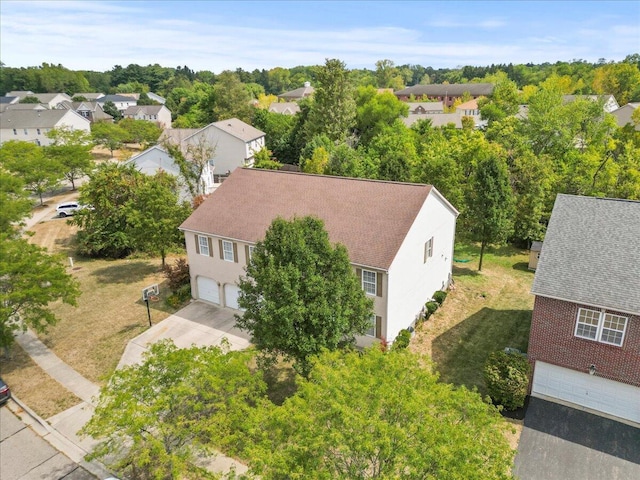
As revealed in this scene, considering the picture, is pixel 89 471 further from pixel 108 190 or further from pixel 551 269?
pixel 108 190

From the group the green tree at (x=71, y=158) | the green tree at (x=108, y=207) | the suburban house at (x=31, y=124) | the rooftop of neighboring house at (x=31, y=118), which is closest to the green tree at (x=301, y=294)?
the green tree at (x=108, y=207)

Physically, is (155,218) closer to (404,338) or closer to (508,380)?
(404,338)

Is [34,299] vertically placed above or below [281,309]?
below

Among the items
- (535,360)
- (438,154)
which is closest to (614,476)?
(535,360)

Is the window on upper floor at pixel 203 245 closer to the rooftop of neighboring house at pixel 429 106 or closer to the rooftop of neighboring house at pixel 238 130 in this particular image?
the rooftop of neighboring house at pixel 238 130

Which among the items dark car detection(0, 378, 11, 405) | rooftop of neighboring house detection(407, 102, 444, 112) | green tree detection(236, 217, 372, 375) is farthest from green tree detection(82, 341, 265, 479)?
rooftop of neighboring house detection(407, 102, 444, 112)

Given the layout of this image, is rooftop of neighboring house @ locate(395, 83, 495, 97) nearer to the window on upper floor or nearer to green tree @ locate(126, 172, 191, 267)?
green tree @ locate(126, 172, 191, 267)
